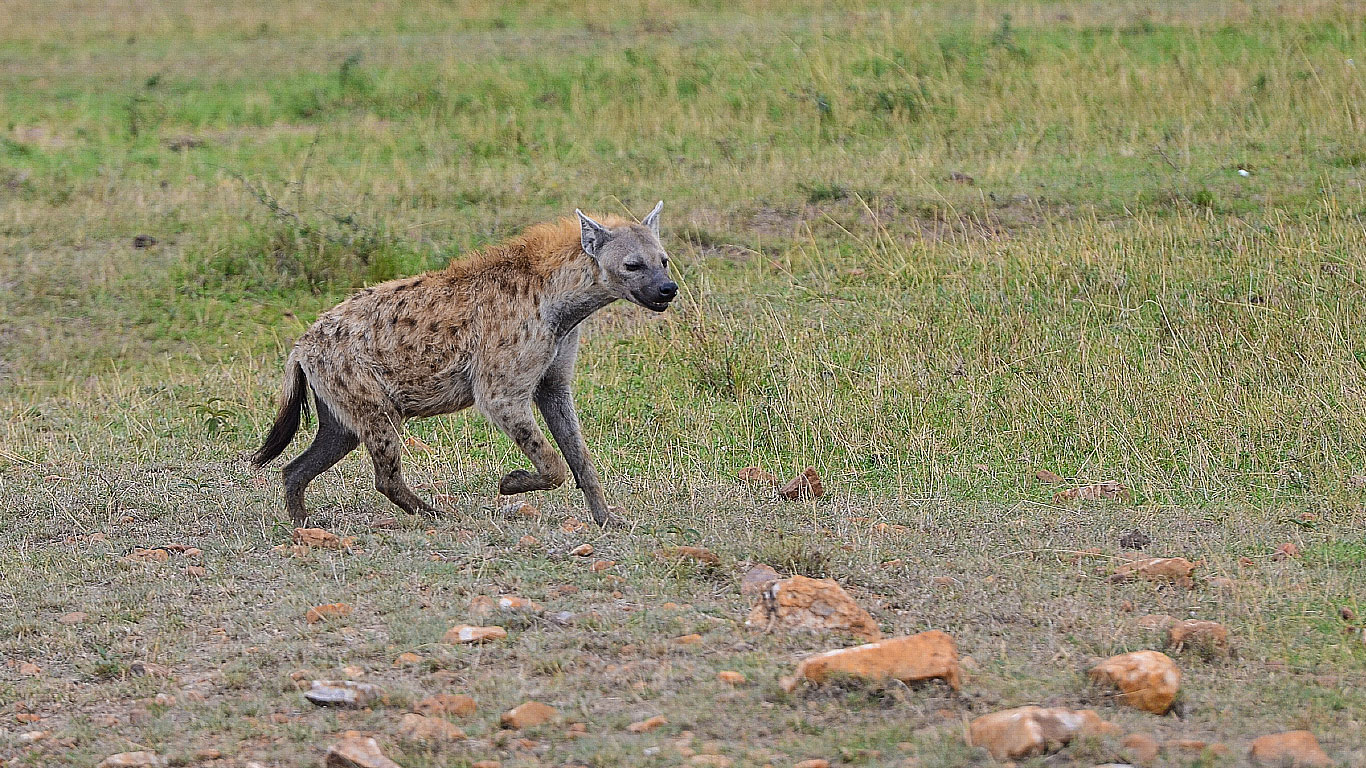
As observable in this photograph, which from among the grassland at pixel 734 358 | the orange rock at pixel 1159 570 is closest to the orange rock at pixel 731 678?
the grassland at pixel 734 358

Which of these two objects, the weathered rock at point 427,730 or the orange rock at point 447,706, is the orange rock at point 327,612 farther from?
the weathered rock at point 427,730

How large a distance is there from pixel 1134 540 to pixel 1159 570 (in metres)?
0.48

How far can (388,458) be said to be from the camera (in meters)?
5.50

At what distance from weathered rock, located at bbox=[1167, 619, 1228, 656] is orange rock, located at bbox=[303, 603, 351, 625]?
2.22 metres

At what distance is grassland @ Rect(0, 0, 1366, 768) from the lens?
377cm

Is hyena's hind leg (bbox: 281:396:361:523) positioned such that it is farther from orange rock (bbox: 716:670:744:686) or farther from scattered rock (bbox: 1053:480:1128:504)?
scattered rock (bbox: 1053:480:1128:504)

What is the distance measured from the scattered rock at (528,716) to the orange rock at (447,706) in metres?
0.11

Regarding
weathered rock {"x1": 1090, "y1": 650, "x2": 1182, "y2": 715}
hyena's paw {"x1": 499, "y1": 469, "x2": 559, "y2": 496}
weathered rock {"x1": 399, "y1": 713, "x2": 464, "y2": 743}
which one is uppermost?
weathered rock {"x1": 1090, "y1": 650, "x2": 1182, "y2": 715}

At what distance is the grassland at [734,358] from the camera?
3771mm

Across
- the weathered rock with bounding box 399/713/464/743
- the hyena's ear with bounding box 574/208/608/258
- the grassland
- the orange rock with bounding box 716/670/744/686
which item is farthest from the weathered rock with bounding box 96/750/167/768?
the hyena's ear with bounding box 574/208/608/258

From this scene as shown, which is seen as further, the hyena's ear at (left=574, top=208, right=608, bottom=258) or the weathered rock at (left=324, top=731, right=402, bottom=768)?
the hyena's ear at (left=574, top=208, right=608, bottom=258)

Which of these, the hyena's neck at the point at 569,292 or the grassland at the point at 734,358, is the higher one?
the hyena's neck at the point at 569,292

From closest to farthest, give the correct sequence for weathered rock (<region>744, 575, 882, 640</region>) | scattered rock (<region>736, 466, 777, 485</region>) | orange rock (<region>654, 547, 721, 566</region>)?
weathered rock (<region>744, 575, 882, 640</region>)
orange rock (<region>654, 547, 721, 566</region>)
scattered rock (<region>736, 466, 777, 485</region>)

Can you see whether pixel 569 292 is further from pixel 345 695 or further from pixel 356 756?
pixel 356 756
